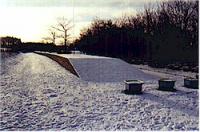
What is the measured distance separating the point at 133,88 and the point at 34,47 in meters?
94.5

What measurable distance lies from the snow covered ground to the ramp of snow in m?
3.49

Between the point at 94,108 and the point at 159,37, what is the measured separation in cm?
3158

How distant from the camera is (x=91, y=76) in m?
19.5

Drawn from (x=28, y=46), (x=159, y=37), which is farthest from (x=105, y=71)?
(x=28, y=46)

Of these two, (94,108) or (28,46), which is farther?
(28,46)

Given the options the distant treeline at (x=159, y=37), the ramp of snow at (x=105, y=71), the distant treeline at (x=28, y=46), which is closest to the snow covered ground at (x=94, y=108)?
the ramp of snow at (x=105, y=71)

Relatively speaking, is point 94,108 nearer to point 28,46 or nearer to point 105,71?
point 105,71

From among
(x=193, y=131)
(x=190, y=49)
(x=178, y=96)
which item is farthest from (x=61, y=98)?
Answer: (x=190, y=49)

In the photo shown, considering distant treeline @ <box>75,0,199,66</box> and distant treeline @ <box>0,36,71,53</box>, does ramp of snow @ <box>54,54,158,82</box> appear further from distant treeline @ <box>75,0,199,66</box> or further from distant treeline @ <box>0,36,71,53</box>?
distant treeline @ <box>0,36,71,53</box>

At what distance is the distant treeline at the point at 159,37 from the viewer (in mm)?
36750

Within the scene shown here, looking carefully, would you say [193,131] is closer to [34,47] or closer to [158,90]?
[158,90]

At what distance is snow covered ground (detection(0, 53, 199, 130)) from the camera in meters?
8.88

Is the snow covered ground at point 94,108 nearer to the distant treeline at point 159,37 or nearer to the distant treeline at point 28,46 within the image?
the distant treeline at point 159,37

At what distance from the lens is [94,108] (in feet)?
35.6
